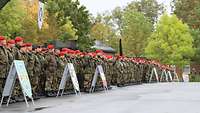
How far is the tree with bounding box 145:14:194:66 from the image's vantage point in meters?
65.0

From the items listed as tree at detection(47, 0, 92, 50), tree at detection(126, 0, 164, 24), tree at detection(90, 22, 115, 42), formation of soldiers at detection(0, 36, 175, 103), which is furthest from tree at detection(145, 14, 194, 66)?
formation of soldiers at detection(0, 36, 175, 103)

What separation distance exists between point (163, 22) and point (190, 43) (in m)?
4.97

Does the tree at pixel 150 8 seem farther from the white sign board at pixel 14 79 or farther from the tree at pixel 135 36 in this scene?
the white sign board at pixel 14 79

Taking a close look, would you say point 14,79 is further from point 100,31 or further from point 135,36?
point 100,31

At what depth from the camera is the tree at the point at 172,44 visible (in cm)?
6500

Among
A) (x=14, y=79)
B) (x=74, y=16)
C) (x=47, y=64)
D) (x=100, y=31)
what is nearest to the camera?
(x=14, y=79)

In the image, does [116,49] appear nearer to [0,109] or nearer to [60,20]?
[60,20]

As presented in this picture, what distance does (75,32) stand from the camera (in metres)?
51.2

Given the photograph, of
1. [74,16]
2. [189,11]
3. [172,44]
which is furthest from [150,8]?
[74,16]

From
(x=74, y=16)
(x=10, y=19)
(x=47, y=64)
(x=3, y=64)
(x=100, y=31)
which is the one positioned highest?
(x=74, y=16)

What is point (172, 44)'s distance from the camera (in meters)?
66.1

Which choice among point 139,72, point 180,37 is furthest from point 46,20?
point 180,37

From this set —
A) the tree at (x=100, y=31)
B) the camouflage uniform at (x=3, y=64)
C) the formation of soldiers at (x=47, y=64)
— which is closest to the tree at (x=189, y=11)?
the tree at (x=100, y=31)

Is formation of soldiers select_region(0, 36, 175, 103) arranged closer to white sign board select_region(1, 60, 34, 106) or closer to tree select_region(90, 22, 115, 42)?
white sign board select_region(1, 60, 34, 106)
